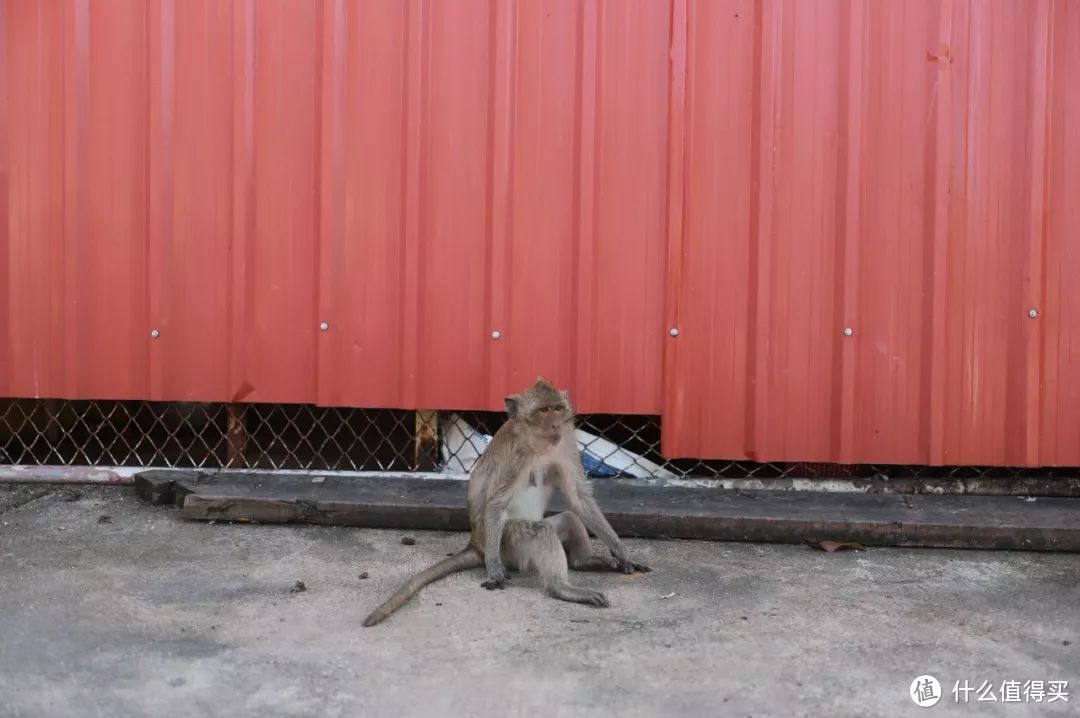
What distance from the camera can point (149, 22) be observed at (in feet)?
16.7

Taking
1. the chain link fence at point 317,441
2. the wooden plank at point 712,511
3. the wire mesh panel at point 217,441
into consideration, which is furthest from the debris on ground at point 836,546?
the wire mesh panel at point 217,441

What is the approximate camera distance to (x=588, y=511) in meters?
4.20

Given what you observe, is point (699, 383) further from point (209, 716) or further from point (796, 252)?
point (209, 716)

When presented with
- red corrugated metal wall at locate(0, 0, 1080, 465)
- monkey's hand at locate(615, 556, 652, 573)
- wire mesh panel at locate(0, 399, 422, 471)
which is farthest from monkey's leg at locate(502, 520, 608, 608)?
Result: wire mesh panel at locate(0, 399, 422, 471)

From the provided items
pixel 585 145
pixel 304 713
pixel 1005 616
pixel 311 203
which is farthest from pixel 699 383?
pixel 304 713

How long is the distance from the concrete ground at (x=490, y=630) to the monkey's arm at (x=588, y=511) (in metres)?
0.08

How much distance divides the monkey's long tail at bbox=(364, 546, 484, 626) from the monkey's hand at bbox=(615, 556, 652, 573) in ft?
1.83

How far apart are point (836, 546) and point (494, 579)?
1516mm

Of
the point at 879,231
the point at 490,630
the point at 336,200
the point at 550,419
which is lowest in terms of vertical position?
the point at 490,630

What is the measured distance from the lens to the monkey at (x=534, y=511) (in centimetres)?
396

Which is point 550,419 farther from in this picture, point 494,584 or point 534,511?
point 494,584

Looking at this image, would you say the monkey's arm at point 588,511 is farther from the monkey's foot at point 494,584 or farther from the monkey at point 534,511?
the monkey's foot at point 494,584

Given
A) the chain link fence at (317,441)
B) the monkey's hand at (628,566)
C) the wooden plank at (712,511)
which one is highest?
the chain link fence at (317,441)

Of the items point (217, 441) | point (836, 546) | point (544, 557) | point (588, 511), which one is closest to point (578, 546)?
point (588, 511)
